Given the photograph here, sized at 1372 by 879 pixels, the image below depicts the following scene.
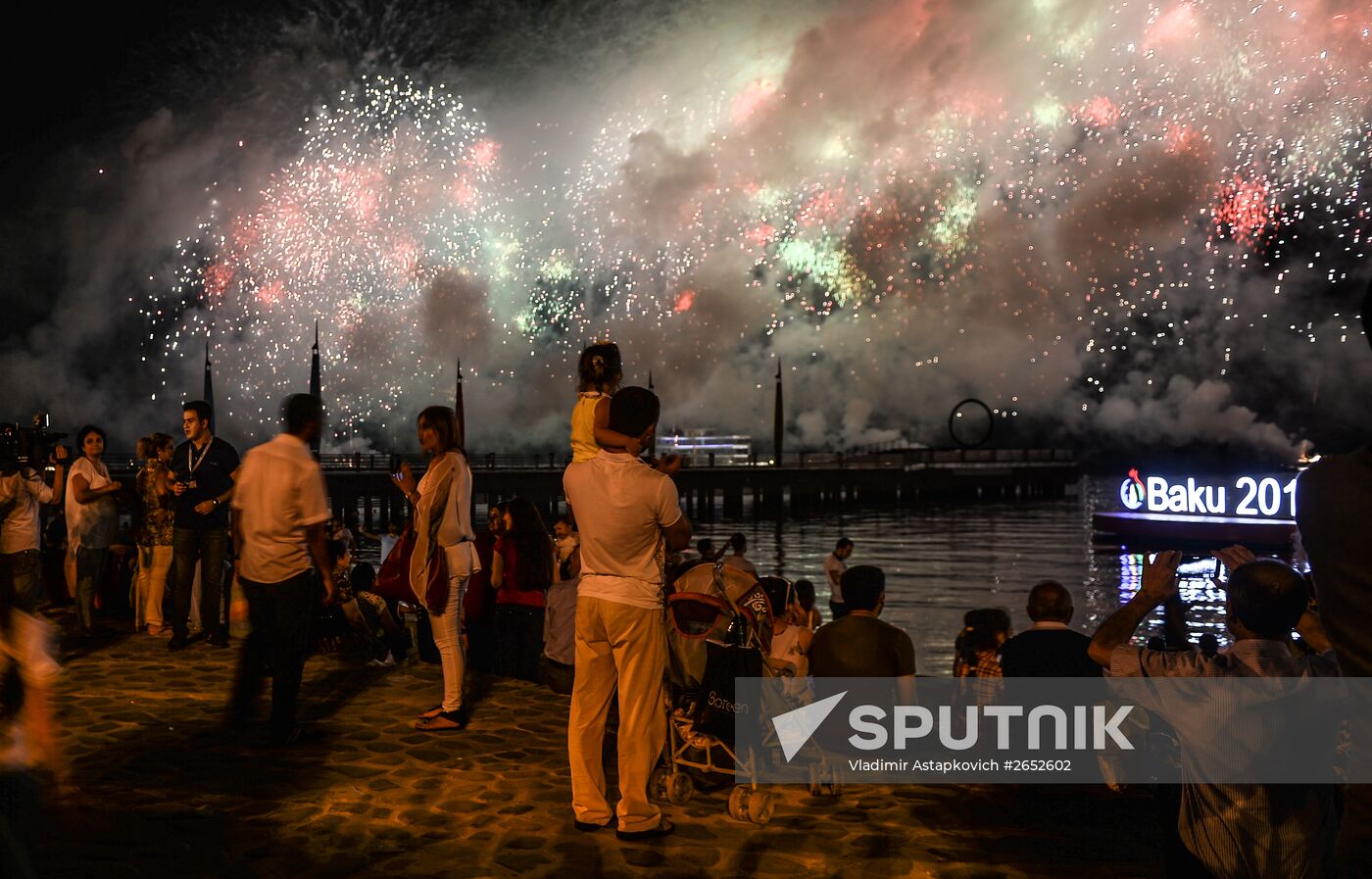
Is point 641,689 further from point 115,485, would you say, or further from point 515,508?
point 115,485

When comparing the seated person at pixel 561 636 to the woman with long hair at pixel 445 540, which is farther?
the seated person at pixel 561 636

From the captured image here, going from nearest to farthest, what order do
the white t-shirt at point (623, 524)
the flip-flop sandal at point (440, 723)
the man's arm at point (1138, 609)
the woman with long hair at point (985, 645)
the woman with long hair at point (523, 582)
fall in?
the man's arm at point (1138, 609), the white t-shirt at point (623, 524), the woman with long hair at point (985, 645), the flip-flop sandal at point (440, 723), the woman with long hair at point (523, 582)

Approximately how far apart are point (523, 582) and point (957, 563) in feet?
98.2

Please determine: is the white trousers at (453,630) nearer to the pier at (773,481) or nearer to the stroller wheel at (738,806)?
the stroller wheel at (738,806)

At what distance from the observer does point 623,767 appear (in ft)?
15.3

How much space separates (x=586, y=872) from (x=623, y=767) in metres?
0.51

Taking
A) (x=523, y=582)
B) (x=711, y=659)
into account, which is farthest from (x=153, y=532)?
(x=711, y=659)

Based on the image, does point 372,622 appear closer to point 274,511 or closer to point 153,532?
point 153,532

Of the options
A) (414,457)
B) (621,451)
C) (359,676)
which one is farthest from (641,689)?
(414,457)

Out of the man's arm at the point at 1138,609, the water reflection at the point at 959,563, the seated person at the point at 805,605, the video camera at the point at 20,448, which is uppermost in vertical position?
the video camera at the point at 20,448

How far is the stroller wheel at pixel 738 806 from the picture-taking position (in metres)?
4.91

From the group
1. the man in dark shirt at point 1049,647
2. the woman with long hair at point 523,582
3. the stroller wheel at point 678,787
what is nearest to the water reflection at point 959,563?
the man in dark shirt at point 1049,647

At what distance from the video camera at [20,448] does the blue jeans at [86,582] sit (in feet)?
4.49

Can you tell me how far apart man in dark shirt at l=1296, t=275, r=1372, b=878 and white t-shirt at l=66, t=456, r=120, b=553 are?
9679 mm
